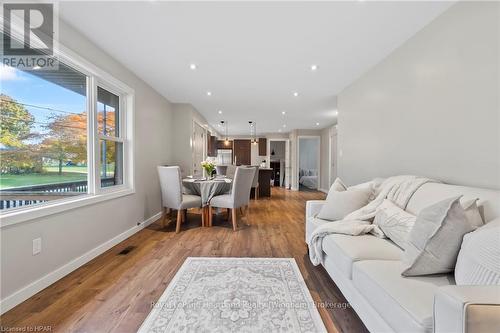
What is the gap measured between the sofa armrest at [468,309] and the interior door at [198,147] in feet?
16.0

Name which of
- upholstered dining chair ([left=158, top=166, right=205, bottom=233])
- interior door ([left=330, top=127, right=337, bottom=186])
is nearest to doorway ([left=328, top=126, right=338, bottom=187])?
interior door ([left=330, top=127, right=337, bottom=186])

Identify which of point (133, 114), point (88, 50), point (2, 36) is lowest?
point (133, 114)

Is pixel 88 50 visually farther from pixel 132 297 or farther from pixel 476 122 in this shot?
pixel 476 122

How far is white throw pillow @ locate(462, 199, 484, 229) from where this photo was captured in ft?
4.02

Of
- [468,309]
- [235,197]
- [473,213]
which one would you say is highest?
[473,213]

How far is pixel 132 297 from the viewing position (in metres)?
1.72

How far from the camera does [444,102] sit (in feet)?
6.23

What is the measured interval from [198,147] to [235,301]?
187 inches

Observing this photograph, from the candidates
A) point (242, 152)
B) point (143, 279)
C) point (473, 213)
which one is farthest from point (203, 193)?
point (242, 152)

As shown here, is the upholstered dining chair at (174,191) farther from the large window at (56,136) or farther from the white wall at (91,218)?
the large window at (56,136)

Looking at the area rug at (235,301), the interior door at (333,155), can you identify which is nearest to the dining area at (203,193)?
the area rug at (235,301)

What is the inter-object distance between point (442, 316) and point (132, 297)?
6.40 feet

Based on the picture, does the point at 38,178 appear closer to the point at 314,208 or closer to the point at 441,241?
the point at 314,208

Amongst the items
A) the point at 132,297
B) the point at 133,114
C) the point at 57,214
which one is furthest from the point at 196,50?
the point at 132,297
